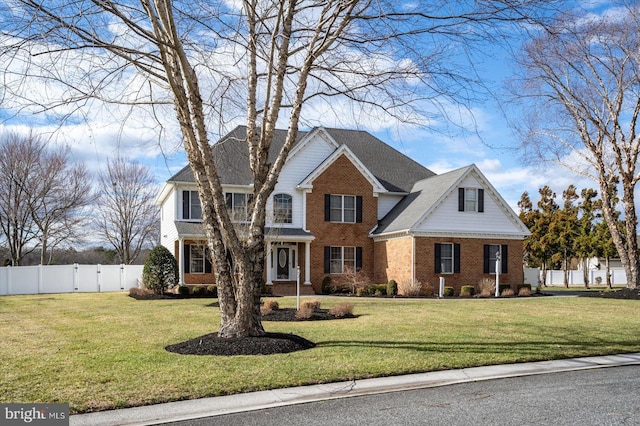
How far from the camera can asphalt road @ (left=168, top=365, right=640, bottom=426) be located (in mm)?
6668

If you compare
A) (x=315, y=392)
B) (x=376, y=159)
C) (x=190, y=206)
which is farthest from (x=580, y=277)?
(x=315, y=392)

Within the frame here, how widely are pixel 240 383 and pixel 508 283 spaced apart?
2430cm

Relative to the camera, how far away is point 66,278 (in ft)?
111

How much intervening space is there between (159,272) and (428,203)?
13.1 metres

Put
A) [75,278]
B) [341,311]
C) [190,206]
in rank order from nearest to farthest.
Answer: [341,311], [190,206], [75,278]

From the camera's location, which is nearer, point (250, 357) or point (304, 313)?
point (250, 357)

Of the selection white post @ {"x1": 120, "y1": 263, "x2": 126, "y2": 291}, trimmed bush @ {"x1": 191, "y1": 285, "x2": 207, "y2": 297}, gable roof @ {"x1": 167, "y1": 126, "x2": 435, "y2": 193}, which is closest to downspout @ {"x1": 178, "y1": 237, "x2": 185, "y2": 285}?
trimmed bush @ {"x1": 191, "y1": 285, "x2": 207, "y2": 297}

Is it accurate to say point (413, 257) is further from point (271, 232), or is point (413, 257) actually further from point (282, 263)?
point (271, 232)

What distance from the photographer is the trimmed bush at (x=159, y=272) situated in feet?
86.0

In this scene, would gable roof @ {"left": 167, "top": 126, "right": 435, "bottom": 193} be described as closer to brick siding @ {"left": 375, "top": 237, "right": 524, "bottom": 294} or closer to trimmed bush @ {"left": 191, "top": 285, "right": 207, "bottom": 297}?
brick siding @ {"left": 375, "top": 237, "right": 524, "bottom": 294}

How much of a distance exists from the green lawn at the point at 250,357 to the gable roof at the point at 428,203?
9.34 metres

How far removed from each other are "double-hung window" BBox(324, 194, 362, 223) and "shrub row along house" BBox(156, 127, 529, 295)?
54 millimetres

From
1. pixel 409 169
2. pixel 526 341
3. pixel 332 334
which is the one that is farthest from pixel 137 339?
pixel 409 169

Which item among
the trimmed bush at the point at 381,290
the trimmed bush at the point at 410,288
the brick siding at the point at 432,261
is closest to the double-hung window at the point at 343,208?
the brick siding at the point at 432,261
